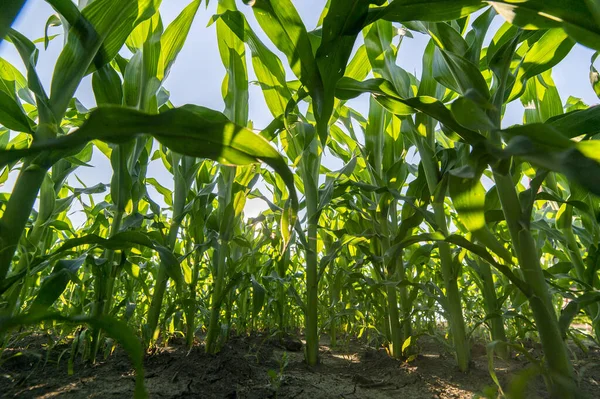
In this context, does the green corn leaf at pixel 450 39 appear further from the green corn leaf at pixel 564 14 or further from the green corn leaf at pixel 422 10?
the green corn leaf at pixel 564 14

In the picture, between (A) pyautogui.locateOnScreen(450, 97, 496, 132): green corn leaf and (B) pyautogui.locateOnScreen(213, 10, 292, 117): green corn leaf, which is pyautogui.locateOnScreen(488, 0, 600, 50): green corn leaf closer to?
(A) pyautogui.locateOnScreen(450, 97, 496, 132): green corn leaf

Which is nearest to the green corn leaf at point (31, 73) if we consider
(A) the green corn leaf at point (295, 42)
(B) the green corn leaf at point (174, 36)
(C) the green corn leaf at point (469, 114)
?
(B) the green corn leaf at point (174, 36)

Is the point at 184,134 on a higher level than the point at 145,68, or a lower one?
lower

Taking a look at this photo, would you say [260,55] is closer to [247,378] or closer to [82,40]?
[82,40]

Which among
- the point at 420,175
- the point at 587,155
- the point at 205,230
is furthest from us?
the point at 205,230

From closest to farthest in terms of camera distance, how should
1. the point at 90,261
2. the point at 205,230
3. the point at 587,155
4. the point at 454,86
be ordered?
the point at 587,155
the point at 454,86
the point at 90,261
the point at 205,230

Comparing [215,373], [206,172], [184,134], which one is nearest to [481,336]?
[215,373]

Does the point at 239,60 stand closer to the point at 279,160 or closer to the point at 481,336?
the point at 279,160

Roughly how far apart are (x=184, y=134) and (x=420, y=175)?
1103 millimetres

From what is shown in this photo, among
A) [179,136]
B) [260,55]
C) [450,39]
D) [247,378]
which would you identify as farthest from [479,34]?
[247,378]

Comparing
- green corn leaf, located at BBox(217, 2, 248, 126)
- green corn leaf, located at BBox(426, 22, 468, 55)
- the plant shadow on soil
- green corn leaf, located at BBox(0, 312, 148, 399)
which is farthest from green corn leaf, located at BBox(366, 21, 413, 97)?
green corn leaf, located at BBox(0, 312, 148, 399)

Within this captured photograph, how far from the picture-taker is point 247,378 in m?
1.27

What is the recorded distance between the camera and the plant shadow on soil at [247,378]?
109 cm

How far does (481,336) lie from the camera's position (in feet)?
7.97
